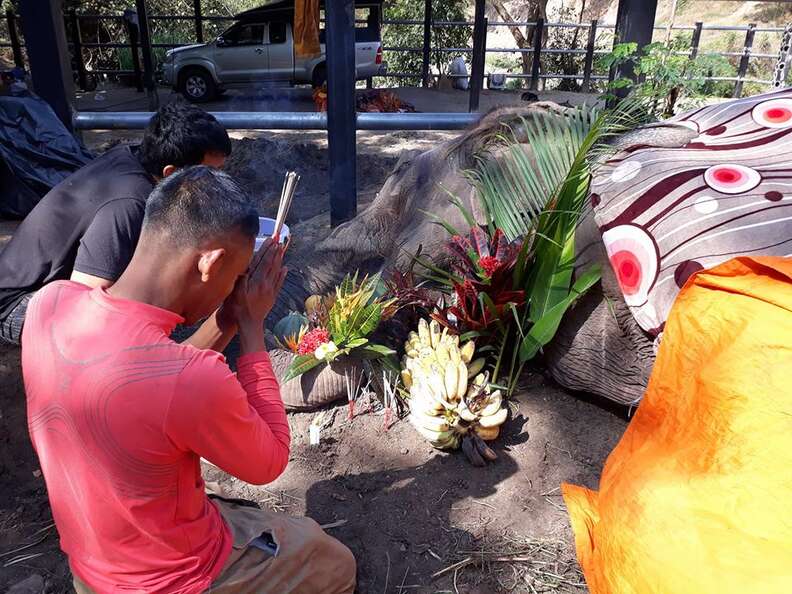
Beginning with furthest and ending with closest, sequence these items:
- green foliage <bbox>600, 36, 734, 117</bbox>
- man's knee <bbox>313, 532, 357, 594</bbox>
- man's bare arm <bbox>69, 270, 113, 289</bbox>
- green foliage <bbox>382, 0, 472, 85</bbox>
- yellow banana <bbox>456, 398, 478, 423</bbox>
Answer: green foliage <bbox>382, 0, 472, 85</bbox> < green foliage <bbox>600, 36, 734, 117</bbox> < yellow banana <bbox>456, 398, 478, 423</bbox> < man's bare arm <bbox>69, 270, 113, 289</bbox> < man's knee <bbox>313, 532, 357, 594</bbox>

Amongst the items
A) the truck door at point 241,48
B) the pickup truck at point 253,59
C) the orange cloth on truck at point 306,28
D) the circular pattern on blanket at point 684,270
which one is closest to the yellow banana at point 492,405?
the circular pattern on blanket at point 684,270

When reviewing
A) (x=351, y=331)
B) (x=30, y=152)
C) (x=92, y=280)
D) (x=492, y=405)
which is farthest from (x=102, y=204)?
(x=30, y=152)

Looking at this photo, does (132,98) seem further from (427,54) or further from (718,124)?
(718,124)

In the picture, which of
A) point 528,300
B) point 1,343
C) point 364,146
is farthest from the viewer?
point 364,146

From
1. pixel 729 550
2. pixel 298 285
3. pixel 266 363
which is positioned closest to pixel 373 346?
pixel 298 285

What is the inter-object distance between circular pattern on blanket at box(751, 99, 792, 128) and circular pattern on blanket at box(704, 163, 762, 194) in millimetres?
334

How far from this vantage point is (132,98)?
487 inches

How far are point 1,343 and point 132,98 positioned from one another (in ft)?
34.6

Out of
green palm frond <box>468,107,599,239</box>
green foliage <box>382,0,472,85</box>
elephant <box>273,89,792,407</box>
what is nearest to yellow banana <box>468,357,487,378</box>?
elephant <box>273,89,792,407</box>

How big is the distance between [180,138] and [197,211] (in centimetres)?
116

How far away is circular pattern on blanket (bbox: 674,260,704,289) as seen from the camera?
227cm

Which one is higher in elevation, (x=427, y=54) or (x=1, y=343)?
(x=427, y=54)

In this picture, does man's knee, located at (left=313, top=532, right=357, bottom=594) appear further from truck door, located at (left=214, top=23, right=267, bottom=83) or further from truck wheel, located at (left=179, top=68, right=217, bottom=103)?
truck wheel, located at (left=179, top=68, right=217, bottom=103)

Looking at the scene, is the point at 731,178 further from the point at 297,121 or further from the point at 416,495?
the point at 297,121
